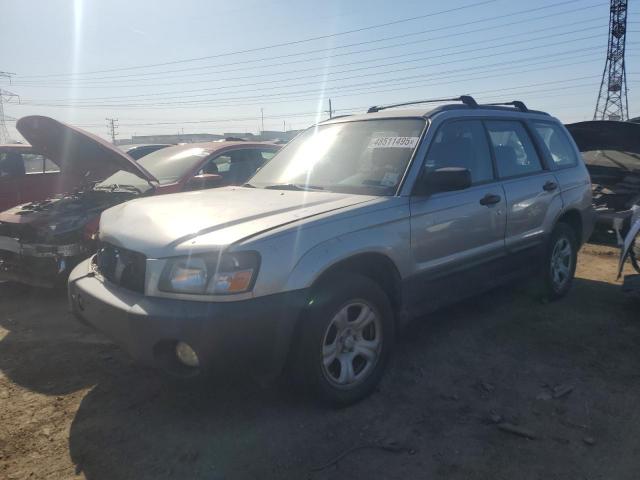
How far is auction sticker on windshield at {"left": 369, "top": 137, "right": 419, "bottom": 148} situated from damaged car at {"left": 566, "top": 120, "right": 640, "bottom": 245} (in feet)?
17.3

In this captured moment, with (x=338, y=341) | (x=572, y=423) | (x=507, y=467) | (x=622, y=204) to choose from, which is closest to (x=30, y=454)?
(x=338, y=341)

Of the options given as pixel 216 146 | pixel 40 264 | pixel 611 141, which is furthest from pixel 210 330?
pixel 611 141

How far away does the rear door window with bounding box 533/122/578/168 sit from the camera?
16.1ft

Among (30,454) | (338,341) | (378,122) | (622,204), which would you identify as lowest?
(30,454)

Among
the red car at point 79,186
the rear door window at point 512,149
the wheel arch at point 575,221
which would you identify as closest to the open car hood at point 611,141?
the wheel arch at point 575,221

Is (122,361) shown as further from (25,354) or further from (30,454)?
(30,454)

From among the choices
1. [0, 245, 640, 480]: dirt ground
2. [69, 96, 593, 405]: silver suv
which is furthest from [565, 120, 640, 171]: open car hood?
[0, 245, 640, 480]: dirt ground

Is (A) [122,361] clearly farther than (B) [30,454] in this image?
Yes

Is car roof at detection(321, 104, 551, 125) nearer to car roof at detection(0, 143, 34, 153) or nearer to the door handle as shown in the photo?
the door handle

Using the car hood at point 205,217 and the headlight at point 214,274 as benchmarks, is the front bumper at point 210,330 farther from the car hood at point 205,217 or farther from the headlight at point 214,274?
the car hood at point 205,217

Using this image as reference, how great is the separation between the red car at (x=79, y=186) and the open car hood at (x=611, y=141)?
575cm

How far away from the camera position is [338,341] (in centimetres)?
301

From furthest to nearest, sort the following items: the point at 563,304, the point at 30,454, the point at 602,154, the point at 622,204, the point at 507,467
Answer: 1. the point at 602,154
2. the point at 622,204
3. the point at 563,304
4. the point at 30,454
5. the point at 507,467

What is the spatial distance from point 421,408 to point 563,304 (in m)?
2.63
